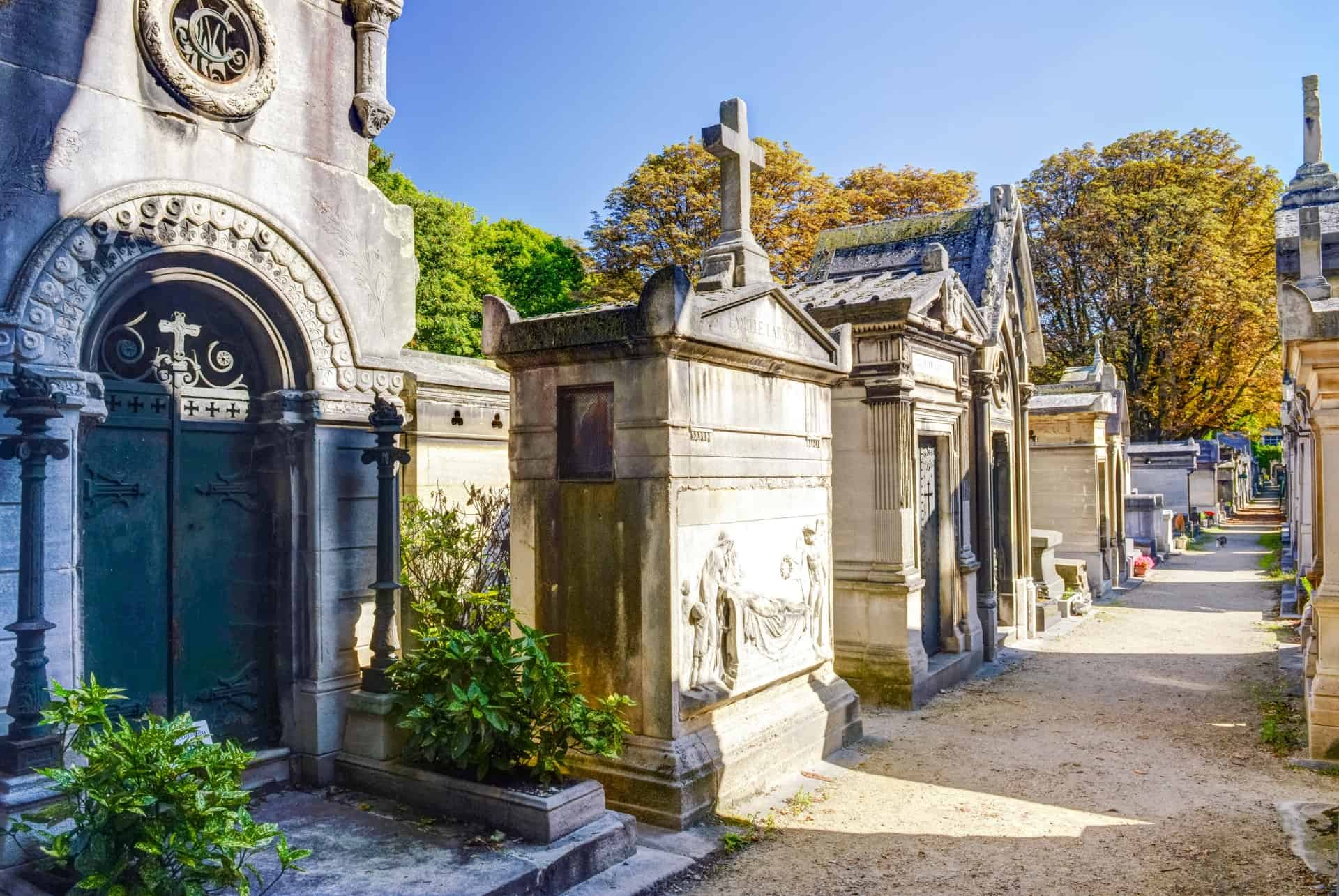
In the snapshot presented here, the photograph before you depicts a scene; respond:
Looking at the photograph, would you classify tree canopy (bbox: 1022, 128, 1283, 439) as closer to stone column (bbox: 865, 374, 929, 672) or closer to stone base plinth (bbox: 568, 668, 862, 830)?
stone column (bbox: 865, 374, 929, 672)

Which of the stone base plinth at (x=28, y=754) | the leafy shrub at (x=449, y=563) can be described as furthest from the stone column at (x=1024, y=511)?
the stone base plinth at (x=28, y=754)

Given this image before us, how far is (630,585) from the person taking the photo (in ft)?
19.0

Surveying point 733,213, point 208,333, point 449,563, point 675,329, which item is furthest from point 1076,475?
point 208,333

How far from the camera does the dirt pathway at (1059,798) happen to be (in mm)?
5102

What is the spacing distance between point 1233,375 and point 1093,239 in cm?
561

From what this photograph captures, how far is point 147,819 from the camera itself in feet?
12.2

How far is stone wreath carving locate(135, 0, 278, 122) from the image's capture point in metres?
5.13

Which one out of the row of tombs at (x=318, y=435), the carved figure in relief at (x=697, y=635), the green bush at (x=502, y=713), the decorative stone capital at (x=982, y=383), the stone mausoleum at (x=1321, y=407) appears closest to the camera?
the row of tombs at (x=318, y=435)

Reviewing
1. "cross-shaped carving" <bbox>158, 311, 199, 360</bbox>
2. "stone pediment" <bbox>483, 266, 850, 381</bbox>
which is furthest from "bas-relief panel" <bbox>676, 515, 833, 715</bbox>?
"cross-shaped carving" <bbox>158, 311, 199, 360</bbox>

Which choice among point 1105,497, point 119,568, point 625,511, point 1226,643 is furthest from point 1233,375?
point 119,568

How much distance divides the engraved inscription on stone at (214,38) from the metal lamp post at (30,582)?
2.18 meters

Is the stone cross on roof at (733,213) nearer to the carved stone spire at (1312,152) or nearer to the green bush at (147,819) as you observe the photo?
the green bush at (147,819)

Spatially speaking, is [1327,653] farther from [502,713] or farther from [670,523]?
[502,713]

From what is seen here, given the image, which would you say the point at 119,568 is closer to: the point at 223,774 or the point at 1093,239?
the point at 223,774
